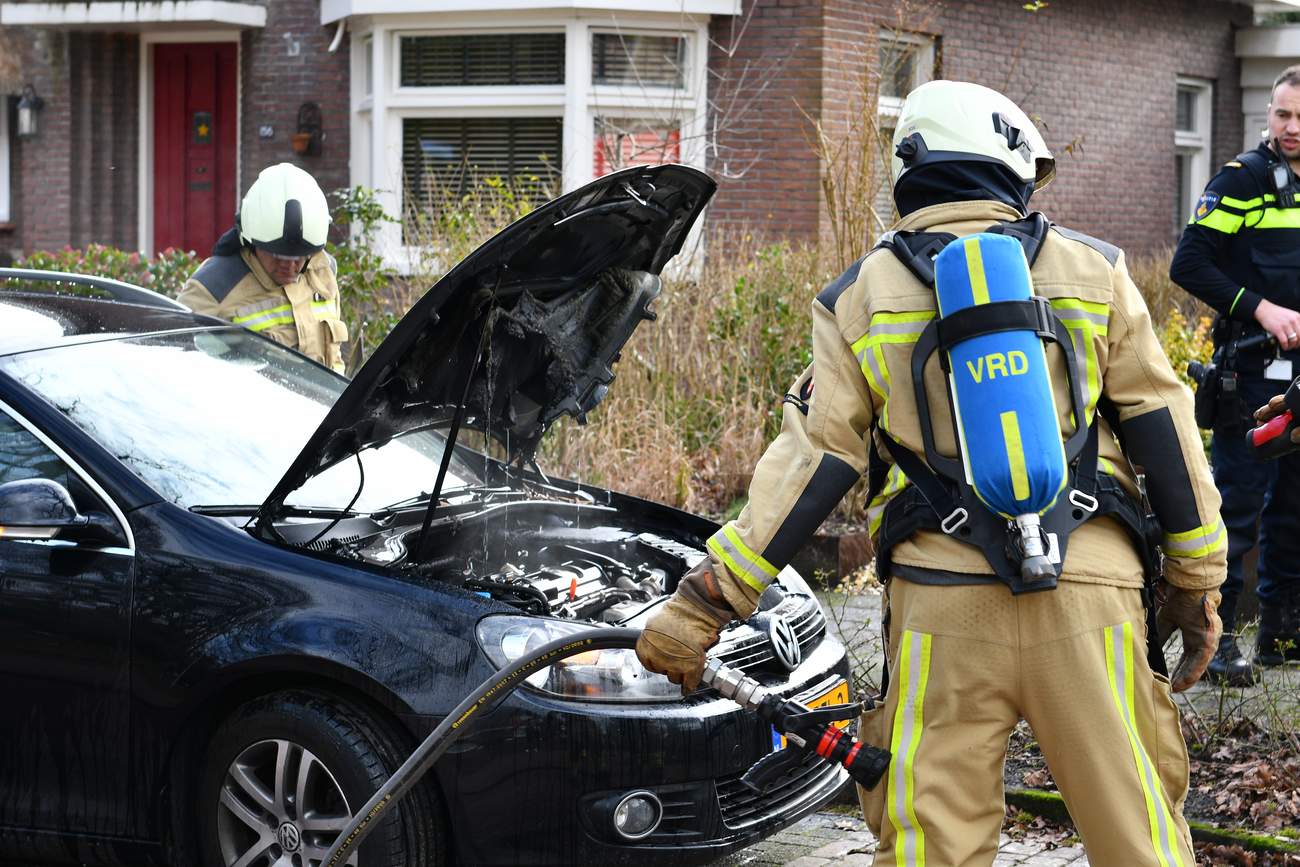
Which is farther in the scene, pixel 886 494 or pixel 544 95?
pixel 544 95

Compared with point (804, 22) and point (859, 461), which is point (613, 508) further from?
point (804, 22)

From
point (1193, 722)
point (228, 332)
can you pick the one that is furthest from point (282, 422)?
point (1193, 722)

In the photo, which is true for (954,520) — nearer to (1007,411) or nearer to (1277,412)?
(1007,411)

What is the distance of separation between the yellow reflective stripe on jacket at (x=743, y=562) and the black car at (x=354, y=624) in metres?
0.86

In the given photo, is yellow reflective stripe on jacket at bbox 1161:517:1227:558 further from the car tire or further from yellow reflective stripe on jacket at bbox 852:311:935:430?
the car tire

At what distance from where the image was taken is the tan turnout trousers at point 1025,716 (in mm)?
2980

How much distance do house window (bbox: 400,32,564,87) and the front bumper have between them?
10.5 metres

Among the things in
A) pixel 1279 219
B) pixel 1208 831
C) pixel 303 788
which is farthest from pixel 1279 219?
pixel 303 788

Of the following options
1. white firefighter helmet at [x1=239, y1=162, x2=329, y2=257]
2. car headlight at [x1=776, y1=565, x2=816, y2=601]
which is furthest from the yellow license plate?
white firefighter helmet at [x1=239, y1=162, x2=329, y2=257]

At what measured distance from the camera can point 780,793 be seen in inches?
164

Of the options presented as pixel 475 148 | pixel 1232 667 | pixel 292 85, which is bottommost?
pixel 1232 667

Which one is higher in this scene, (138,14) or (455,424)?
(138,14)

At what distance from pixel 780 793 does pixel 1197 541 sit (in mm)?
1400

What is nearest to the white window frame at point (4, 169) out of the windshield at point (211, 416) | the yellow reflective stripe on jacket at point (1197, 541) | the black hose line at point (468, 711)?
the windshield at point (211, 416)
